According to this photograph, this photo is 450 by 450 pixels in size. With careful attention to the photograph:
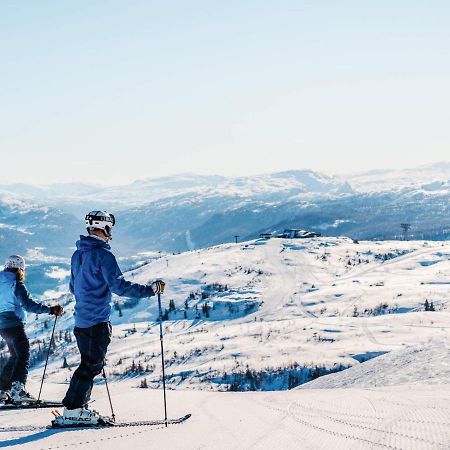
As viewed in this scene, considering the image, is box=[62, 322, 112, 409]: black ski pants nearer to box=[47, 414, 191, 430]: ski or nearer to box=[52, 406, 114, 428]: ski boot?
box=[52, 406, 114, 428]: ski boot

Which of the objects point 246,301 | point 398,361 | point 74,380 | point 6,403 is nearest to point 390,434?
point 74,380

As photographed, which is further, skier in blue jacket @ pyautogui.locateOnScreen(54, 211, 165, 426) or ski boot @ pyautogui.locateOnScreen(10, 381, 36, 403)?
ski boot @ pyautogui.locateOnScreen(10, 381, 36, 403)

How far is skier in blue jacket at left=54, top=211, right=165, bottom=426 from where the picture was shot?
8180 mm

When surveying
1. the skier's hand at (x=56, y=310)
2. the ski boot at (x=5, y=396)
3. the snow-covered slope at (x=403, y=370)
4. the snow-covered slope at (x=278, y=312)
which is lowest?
the snow-covered slope at (x=278, y=312)

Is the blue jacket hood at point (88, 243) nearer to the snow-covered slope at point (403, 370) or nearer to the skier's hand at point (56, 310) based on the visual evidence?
the skier's hand at point (56, 310)

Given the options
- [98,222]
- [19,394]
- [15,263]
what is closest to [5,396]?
[19,394]

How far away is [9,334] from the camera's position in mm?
10672

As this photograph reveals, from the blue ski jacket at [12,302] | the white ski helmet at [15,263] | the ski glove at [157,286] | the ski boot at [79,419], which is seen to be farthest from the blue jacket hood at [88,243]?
the white ski helmet at [15,263]

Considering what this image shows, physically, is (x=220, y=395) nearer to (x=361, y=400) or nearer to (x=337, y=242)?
(x=361, y=400)

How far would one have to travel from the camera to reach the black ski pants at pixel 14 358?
10.7 metres

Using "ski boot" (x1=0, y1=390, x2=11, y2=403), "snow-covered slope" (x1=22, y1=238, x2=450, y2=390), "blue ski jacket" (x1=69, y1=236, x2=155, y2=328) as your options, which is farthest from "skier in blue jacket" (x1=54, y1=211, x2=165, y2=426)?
"snow-covered slope" (x1=22, y1=238, x2=450, y2=390)

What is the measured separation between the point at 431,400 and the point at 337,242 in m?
168

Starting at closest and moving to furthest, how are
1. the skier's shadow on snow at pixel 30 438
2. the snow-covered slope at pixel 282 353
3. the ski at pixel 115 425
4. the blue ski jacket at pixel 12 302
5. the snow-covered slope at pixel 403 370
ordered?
1. the skier's shadow on snow at pixel 30 438
2. the snow-covered slope at pixel 282 353
3. the ski at pixel 115 425
4. the blue ski jacket at pixel 12 302
5. the snow-covered slope at pixel 403 370

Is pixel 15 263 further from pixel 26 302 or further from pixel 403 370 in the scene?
pixel 403 370
